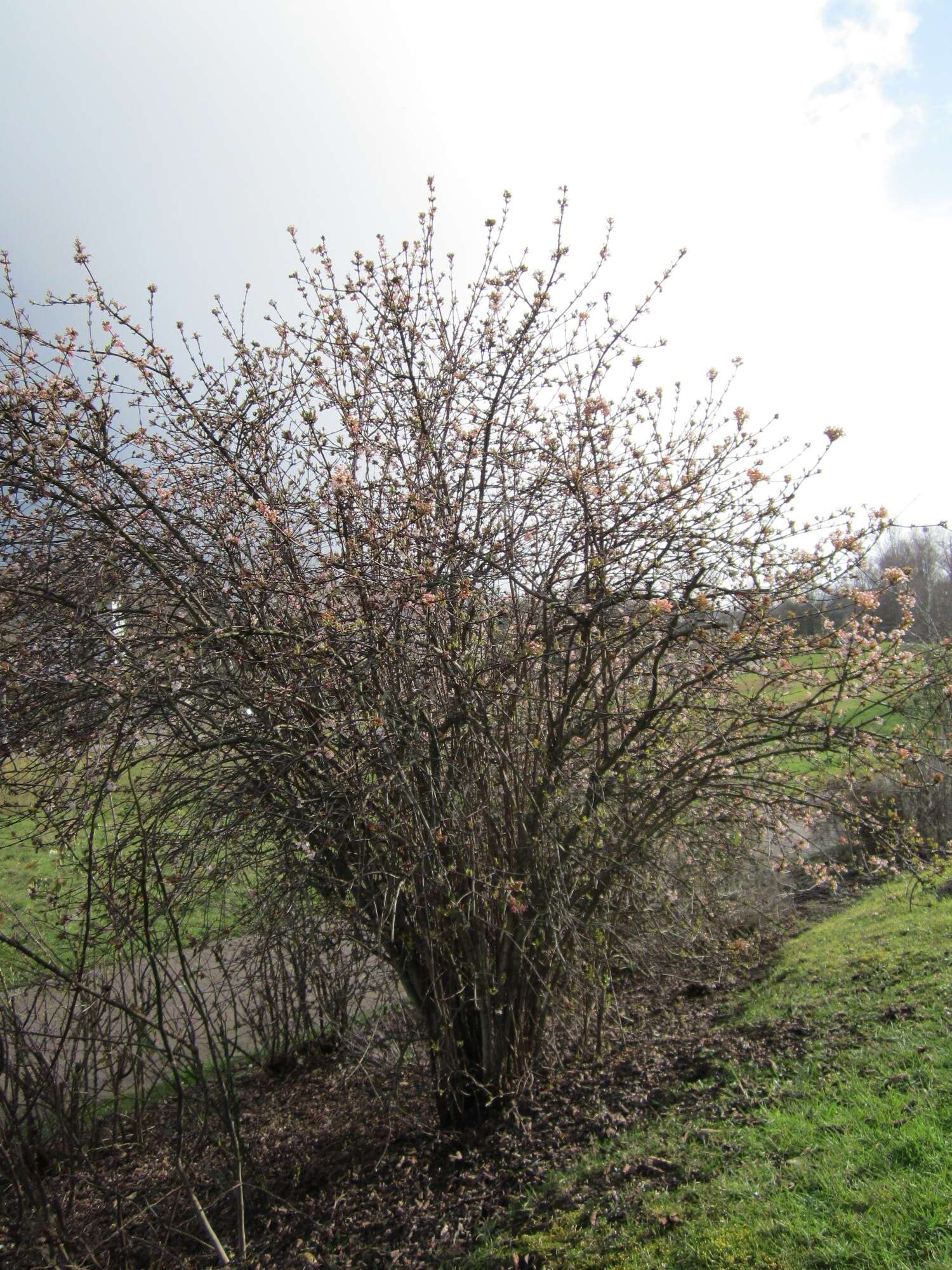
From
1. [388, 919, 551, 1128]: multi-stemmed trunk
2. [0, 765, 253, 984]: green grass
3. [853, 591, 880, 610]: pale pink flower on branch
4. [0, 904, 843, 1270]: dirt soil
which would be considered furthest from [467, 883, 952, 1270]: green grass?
[853, 591, 880, 610]: pale pink flower on branch

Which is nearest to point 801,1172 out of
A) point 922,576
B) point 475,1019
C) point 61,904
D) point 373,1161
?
point 475,1019

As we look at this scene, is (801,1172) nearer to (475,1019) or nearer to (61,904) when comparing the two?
(475,1019)

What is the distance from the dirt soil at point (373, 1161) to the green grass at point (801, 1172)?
0.69 ft

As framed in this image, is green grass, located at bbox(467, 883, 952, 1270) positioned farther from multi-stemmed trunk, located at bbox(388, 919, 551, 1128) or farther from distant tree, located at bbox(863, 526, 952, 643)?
distant tree, located at bbox(863, 526, 952, 643)

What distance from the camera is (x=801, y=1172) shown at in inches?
146

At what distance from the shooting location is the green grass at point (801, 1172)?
10.5 ft

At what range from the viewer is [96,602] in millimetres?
5012

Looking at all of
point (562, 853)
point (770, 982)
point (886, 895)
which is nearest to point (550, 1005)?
point (562, 853)

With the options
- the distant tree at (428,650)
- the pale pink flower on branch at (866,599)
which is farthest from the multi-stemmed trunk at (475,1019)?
the pale pink flower on branch at (866,599)

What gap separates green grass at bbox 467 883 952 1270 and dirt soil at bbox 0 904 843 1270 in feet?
0.69

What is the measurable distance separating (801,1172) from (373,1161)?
2717 millimetres

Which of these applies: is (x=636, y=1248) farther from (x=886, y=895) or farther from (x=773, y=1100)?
(x=886, y=895)

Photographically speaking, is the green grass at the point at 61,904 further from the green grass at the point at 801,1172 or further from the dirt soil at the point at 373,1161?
the green grass at the point at 801,1172

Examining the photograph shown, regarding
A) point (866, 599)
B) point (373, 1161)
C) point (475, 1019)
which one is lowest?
point (373, 1161)
